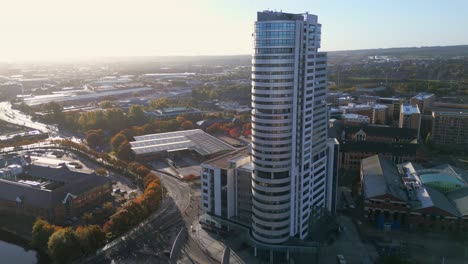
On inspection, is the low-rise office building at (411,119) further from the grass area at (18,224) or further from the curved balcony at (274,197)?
the grass area at (18,224)

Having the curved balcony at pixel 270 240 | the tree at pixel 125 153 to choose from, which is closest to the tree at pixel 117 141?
the tree at pixel 125 153

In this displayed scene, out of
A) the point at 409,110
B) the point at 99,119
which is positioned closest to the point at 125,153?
the point at 99,119

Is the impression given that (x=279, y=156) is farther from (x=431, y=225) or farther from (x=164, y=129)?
(x=164, y=129)

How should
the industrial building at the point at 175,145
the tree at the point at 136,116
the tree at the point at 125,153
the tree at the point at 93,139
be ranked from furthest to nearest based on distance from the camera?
1. the tree at the point at 136,116
2. the tree at the point at 93,139
3. the tree at the point at 125,153
4. the industrial building at the point at 175,145

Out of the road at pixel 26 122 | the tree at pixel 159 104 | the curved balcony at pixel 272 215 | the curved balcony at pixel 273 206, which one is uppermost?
the curved balcony at pixel 273 206

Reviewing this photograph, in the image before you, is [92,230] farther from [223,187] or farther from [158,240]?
[223,187]

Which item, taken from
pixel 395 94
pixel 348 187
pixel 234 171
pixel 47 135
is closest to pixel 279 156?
pixel 234 171
